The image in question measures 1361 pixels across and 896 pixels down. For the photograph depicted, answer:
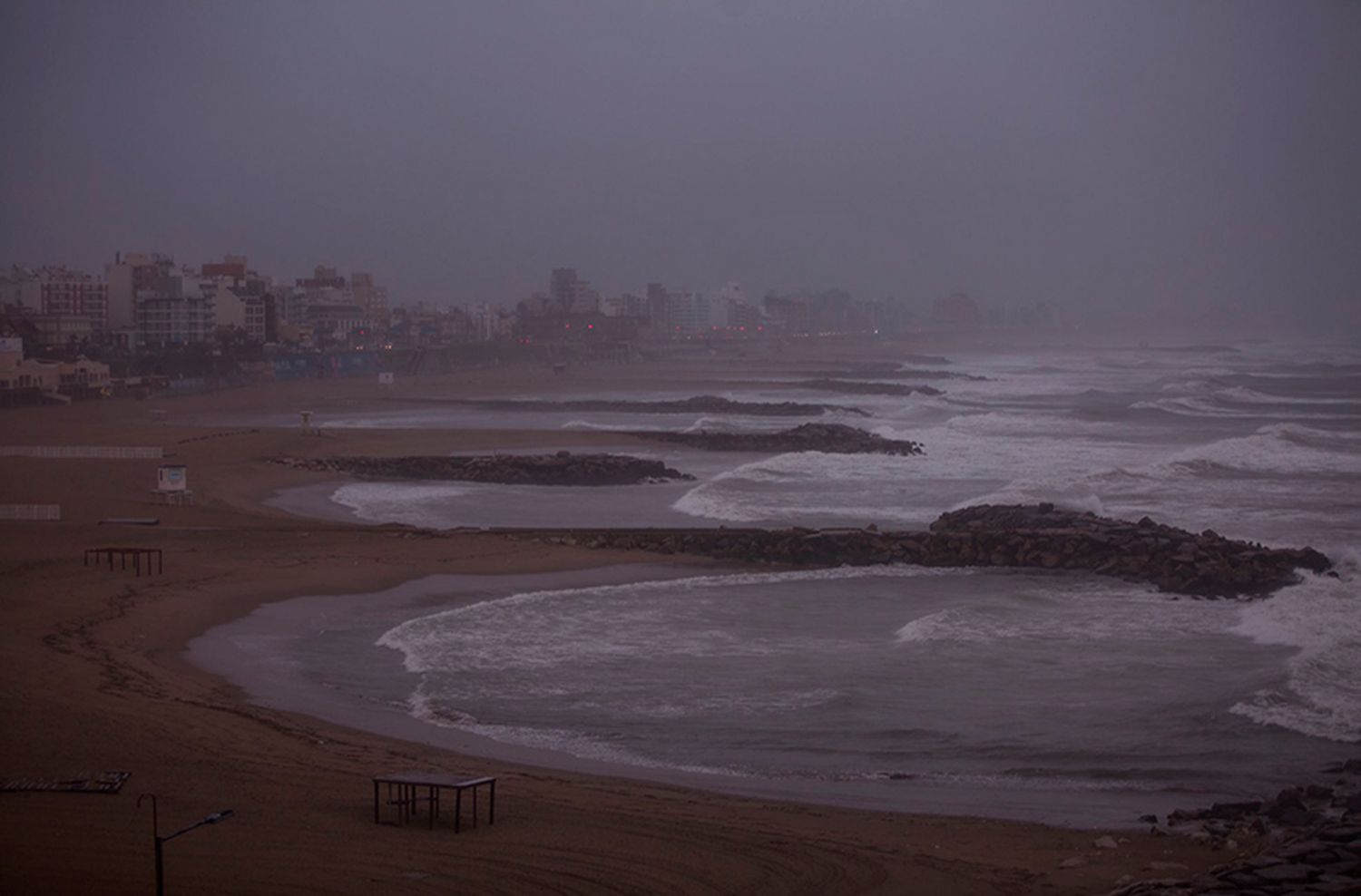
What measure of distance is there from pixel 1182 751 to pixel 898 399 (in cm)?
4429

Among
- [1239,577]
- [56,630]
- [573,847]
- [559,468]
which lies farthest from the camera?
[559,468]

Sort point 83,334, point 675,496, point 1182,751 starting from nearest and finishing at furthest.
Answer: point 1182,751
point 675,496
point 83,334

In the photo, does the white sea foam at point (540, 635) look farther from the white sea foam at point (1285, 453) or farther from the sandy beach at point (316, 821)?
the white sea foam at point (1285, 453)

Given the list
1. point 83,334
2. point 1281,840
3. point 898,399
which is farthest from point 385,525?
point 83,334

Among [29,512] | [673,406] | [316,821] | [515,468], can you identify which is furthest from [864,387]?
[316,821]

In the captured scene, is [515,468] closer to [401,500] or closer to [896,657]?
[401,500]

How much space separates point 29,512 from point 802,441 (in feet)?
61.5

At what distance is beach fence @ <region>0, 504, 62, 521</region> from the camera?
59.4ft

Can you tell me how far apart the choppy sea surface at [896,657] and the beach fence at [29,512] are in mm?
4395

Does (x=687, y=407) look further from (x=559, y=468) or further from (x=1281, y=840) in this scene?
(x=1281, y=840)

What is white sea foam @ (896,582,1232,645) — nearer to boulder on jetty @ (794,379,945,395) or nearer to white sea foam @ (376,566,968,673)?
white sea foam @ (376,566,968,673)

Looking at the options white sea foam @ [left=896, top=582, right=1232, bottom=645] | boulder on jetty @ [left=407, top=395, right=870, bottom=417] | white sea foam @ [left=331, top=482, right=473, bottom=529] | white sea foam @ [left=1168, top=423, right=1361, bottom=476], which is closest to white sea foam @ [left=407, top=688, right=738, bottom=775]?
white sea foam @ [left=896, top=582, right=1232, bottom=645]

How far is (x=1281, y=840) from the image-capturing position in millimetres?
6926

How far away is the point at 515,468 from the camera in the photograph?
26.1m
